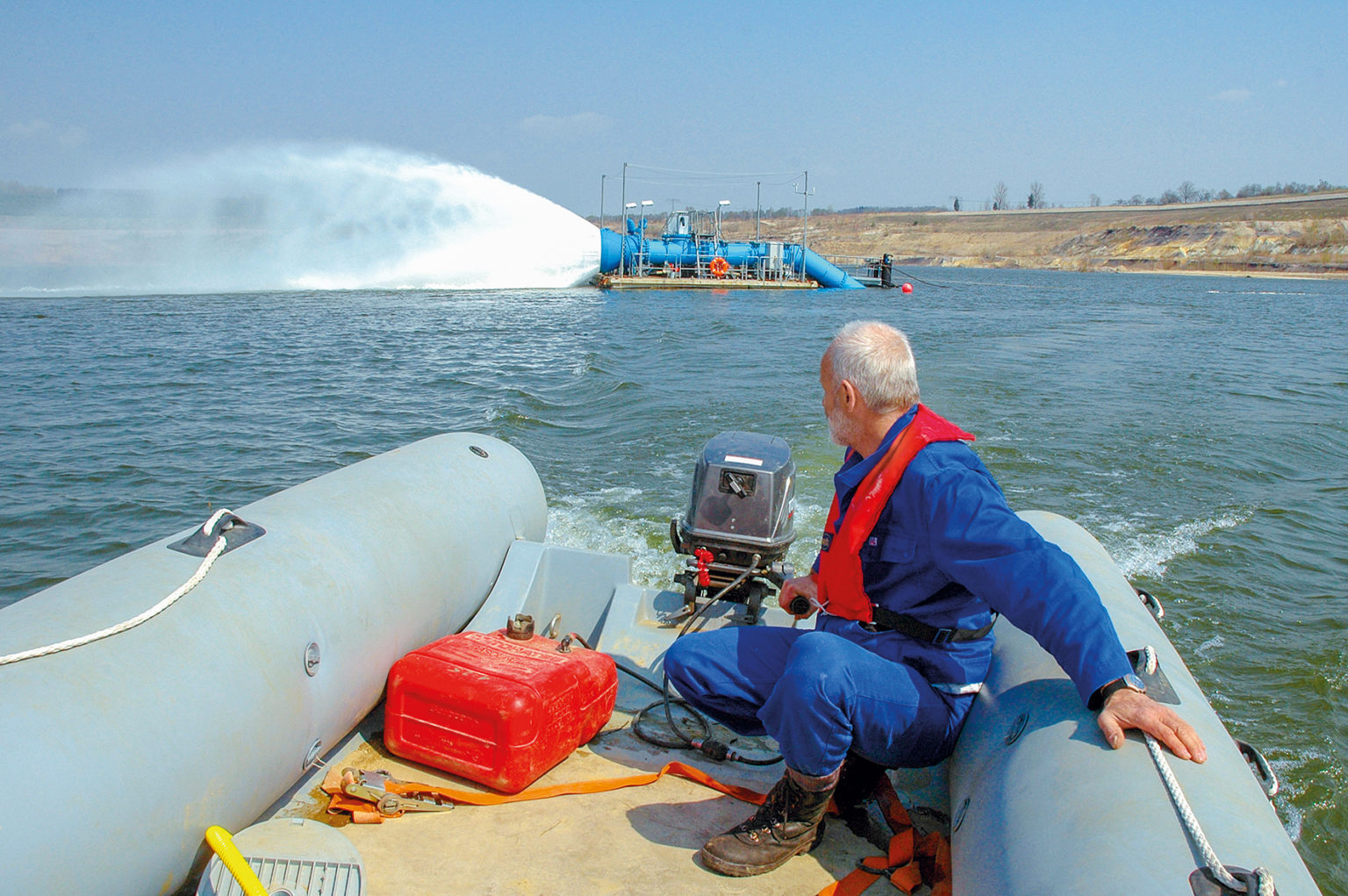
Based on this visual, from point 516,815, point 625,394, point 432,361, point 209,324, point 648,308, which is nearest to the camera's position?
point 516,815

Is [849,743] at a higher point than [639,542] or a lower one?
higher

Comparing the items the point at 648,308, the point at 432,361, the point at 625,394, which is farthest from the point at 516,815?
the point at 648,308

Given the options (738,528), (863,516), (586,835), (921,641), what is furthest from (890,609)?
(738,528)

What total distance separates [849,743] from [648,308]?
27776 millimetres

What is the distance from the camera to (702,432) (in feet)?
34.0

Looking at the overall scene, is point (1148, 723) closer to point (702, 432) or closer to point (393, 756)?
point (393, 756)

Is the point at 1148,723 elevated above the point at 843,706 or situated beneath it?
elevated above

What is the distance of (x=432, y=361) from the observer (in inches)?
614

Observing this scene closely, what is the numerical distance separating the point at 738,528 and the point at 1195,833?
2538 millimetres

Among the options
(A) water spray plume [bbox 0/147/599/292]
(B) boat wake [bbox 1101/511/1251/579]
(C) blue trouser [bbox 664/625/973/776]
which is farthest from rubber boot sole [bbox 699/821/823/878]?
(A) water spray plume [bbox 0/147/599/292]

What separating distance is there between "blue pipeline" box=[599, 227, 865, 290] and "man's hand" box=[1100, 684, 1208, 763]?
41.5m

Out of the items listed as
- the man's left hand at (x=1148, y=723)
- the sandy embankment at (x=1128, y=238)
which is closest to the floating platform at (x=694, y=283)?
the man's left hand at (x=1148, y=723)

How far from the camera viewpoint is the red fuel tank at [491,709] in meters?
2.81

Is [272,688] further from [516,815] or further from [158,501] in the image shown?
[158,501]
